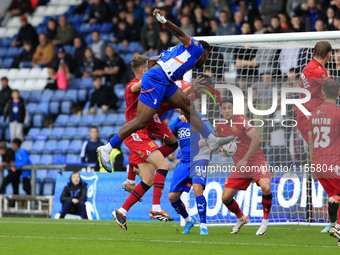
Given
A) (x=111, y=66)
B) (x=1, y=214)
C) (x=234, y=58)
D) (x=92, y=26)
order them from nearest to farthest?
(x=234, y=58) < (x=1, y=214) < (x=111, y=66) < (x=92, y=26)

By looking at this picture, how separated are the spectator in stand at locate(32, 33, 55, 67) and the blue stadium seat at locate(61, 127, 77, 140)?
11.6ft

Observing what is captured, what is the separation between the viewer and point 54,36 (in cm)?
2208

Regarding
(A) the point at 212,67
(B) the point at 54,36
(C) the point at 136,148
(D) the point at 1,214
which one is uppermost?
(B) the point at 54,36

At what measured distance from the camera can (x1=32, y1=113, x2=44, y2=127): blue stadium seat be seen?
63.9ft

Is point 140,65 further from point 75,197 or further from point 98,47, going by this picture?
point 98,47

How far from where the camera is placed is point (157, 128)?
9102 millimetres

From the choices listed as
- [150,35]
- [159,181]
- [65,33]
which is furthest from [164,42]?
[159,181]

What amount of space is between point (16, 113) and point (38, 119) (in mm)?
1063

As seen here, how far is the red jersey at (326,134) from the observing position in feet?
28.2

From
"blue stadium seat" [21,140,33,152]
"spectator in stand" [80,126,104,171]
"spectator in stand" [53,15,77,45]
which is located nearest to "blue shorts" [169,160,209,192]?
"spectator in stand" [80,126,104,171]

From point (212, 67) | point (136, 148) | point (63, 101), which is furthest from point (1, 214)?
point (136, 148)

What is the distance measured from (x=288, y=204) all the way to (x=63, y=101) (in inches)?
368

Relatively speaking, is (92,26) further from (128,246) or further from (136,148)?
(128,246)

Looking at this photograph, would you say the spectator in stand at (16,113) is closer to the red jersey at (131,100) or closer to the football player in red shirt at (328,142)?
the red jersey at (131,100)
